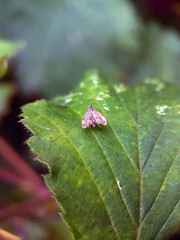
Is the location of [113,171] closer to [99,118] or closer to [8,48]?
[99,118]

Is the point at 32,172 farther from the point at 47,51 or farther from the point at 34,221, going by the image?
the point at 47,51

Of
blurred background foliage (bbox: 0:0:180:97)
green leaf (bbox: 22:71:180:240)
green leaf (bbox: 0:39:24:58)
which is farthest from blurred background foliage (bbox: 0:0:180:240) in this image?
green leaf (bbox: 22:71:180:240)

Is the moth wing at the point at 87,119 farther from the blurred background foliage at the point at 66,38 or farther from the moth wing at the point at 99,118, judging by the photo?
the blurred background foliage at the point at 66,38

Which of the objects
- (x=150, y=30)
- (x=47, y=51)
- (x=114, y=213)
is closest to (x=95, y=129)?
(x=114, y=213)

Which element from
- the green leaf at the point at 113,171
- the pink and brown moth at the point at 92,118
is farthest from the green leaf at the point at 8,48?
the pink and brown moth at the point at 92,118

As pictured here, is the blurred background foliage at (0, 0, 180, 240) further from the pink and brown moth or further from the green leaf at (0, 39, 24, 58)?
the pink and brown moth
